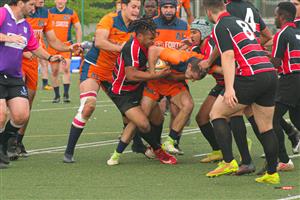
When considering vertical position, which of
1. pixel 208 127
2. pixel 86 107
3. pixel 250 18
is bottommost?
pixel 208 127

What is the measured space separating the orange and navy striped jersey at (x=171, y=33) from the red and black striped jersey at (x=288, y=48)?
1968mm

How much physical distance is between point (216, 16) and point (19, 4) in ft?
8.87

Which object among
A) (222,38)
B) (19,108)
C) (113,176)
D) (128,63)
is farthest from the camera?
(128,63)

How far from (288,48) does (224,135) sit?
1455 mm

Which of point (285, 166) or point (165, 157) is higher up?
point (285, 166)

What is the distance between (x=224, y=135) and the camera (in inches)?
428

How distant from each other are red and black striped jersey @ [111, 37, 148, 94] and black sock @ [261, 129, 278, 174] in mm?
2184

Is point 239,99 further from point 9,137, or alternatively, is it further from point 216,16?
point 9,137

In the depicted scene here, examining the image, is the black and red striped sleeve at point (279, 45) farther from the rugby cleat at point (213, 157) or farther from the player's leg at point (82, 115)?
the player's leg at point (82, 115)

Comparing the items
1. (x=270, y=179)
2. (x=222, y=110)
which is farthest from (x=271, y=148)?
(x=222, y=110)

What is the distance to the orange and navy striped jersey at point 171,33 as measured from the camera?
13.3 m

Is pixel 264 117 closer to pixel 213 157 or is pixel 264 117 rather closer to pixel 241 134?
pixel 241 134

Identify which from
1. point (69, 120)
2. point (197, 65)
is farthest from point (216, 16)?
point (69, 120)

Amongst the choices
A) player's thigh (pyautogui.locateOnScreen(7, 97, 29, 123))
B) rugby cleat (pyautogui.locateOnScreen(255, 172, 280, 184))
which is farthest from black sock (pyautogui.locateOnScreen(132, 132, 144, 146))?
rugby cleat (pyautogui.locateOnScreen(255, 172, 280, 184))
